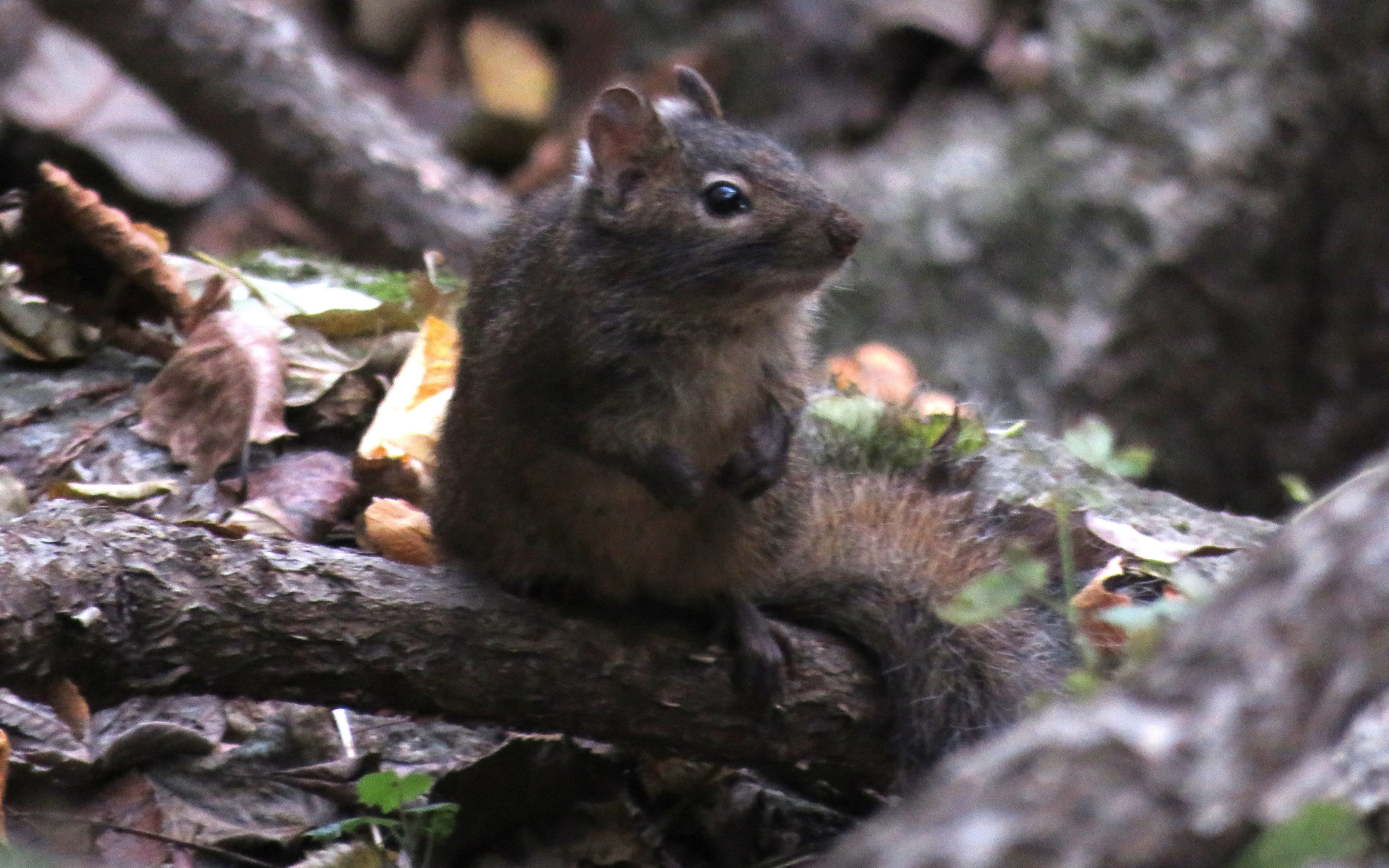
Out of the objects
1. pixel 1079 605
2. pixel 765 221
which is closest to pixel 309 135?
pixel 765 221

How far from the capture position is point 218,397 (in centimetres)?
447

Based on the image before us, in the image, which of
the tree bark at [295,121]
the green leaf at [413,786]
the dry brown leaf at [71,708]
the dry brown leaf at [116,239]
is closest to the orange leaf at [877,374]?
the dry brown leaf at [116,239]

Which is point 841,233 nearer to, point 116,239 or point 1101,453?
point 1101,453

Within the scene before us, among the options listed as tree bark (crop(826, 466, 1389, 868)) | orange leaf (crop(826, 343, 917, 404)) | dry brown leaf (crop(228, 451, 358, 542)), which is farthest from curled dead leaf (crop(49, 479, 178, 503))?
tree bark (crop(826, 466, 1389, 868))

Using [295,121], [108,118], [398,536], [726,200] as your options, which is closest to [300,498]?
[398,536]

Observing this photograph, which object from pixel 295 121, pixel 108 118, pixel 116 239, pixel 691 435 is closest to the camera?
pixel 691 435

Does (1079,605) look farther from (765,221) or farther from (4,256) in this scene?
(4,256)

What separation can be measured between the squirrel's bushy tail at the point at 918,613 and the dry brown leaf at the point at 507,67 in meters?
6.77

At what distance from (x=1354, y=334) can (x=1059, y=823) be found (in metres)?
6.15

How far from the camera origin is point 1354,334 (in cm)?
734

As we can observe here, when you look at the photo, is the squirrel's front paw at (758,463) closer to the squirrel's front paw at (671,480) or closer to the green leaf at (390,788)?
the squirrel's front paw at (671,480)

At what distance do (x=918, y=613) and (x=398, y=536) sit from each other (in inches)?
51.1

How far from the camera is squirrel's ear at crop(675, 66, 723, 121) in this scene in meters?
3.98

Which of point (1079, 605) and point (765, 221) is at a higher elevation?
point (765, 221)
